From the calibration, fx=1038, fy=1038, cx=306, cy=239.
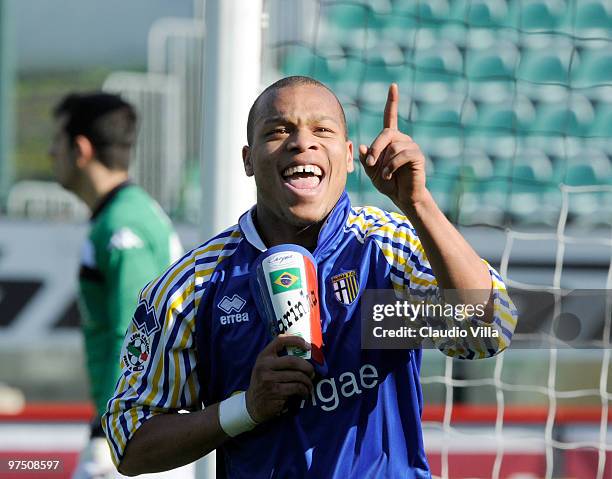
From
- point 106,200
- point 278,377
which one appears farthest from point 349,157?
point 106,200

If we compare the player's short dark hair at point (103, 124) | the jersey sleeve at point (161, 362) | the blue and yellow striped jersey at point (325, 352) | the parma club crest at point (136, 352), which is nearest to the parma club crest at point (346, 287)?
the blue and yellow striped jersey at point (325, 352)

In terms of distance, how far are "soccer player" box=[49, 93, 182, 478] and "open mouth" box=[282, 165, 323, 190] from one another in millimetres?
1700

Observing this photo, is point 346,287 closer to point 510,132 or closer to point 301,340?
point 301,340

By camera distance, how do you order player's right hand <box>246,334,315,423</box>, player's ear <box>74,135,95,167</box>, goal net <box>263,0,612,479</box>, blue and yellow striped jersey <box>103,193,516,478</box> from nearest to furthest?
player's right hand <box>246,334,315,423</box>
blue and yellow striped jersey <box>103,193,516,478</box>
player's ear <box>74,135,95,167</box>
goal net <box>263,0,612,479</box>

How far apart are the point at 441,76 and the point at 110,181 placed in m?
4.34

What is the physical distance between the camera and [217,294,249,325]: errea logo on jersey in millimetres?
1933

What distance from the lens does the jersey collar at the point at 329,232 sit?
1949 mm

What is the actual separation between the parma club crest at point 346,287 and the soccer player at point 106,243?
5.61 feet

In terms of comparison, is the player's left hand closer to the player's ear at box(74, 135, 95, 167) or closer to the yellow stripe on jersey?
the yellow stripe on jersey

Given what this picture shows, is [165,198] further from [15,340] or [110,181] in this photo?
[110,181]

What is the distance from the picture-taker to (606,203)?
24.4ft

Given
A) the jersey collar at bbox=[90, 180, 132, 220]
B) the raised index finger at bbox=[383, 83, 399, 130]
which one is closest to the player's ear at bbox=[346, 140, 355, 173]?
the raised index finger at bbox=[383, 83, 399, 130]

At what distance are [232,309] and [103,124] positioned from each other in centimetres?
230

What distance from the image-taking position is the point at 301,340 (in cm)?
178
